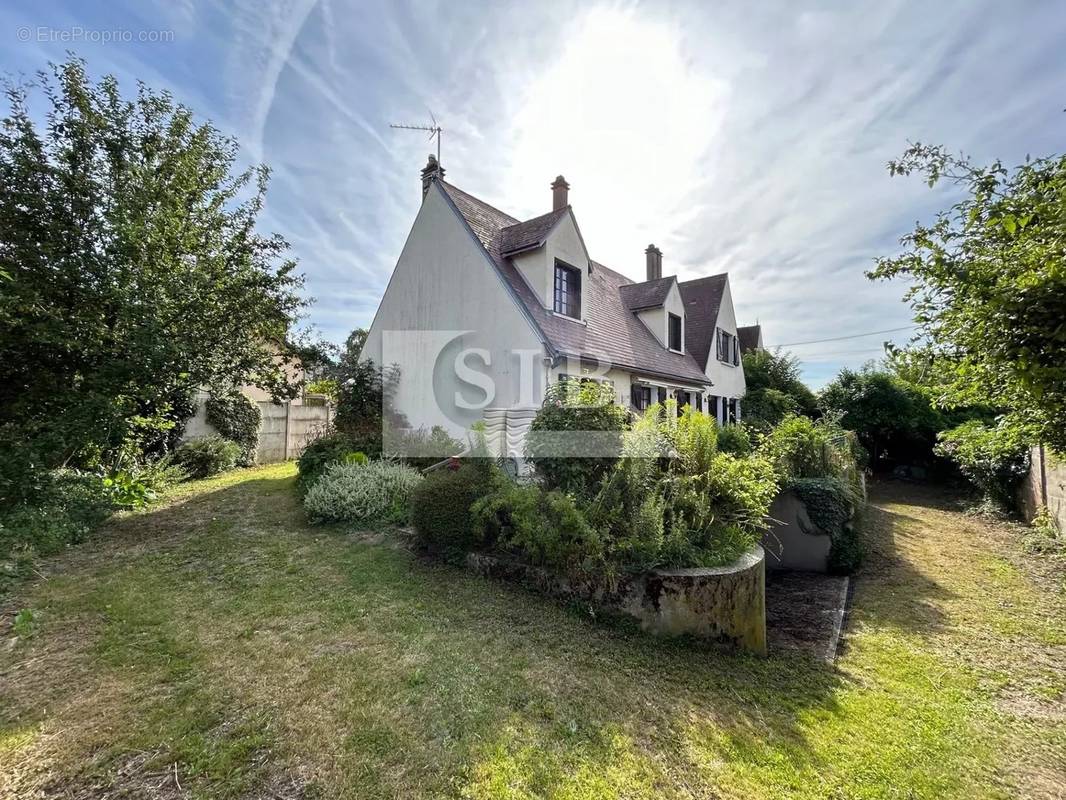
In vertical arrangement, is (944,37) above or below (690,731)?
above

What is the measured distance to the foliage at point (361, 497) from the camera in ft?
22.6

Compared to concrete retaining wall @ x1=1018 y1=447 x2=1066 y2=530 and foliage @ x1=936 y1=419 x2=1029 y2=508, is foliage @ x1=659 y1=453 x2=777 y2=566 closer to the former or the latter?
concrete retaining wall @ x1=1018 y1=447 x2=1066 y2=530

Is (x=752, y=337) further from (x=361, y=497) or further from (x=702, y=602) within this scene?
(x=702, y=602)

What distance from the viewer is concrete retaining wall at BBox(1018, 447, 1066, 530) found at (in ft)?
22.0

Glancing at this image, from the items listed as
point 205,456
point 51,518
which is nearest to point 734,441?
point 51,518

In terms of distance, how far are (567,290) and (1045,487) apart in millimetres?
9753

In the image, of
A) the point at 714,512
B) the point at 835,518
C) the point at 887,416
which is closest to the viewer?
the point at 714,512

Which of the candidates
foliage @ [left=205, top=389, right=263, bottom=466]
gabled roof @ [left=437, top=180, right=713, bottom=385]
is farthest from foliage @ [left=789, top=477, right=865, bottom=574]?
foliage @ [left=205, top=389, right=263, bottom=466]

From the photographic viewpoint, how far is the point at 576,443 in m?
5.07

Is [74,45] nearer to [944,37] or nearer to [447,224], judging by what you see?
[447,224]

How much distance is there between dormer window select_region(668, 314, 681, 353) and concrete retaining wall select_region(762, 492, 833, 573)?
8.83m

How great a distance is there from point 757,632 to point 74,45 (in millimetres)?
12253

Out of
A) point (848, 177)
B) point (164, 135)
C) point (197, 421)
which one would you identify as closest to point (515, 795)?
point (848, 177)

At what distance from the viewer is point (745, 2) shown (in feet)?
17.2
